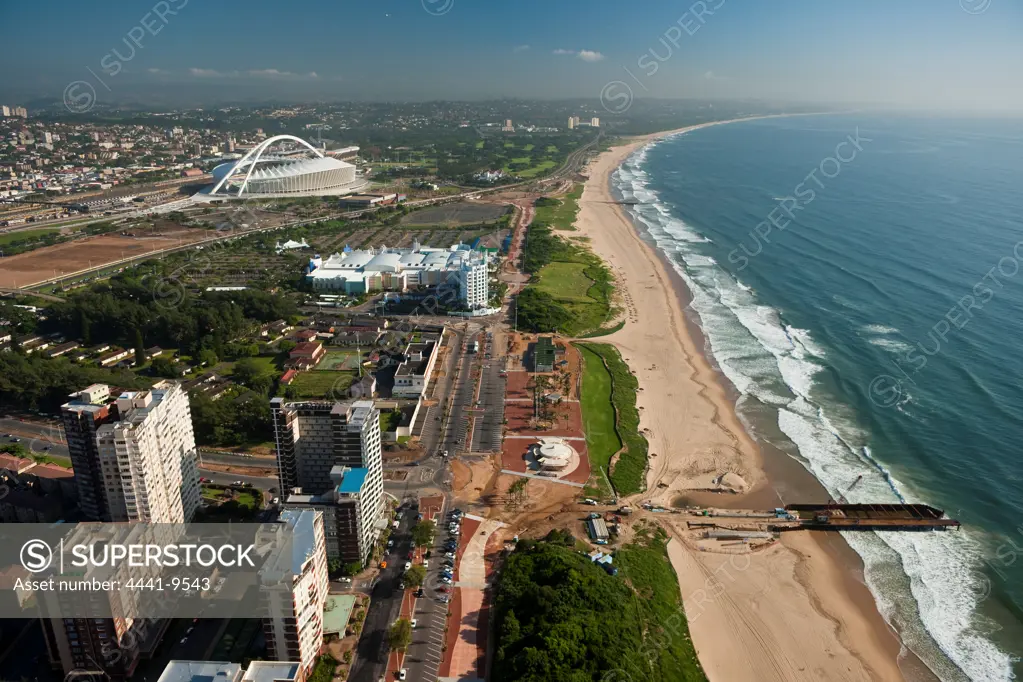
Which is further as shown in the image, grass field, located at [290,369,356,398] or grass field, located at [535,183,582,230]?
grass field, located at [535,183,582,230]

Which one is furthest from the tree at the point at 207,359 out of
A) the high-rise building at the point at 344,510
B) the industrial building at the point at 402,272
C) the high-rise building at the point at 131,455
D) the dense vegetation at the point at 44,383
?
the high-rise building at the point at 344,510

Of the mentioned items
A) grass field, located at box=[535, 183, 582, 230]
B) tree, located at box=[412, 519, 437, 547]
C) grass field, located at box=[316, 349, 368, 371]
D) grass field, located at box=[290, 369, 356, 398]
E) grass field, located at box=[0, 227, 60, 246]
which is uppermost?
grass field, located at box=[535, 183, 582, 230]

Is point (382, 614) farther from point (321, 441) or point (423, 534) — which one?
point (321, 441)

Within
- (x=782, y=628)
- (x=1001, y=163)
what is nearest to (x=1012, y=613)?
(x=782, y=628)

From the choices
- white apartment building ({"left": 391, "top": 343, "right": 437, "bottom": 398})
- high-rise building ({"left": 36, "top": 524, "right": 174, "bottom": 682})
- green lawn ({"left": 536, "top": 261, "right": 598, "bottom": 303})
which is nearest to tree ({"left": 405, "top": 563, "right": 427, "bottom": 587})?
high-rise building ({"left": 36, "top": 524, "right": 174, "bottom": 682})

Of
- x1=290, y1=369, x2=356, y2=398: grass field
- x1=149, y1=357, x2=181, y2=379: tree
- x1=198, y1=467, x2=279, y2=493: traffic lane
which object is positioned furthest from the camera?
x1=149, y1=357, x2=181, y2=379: tree

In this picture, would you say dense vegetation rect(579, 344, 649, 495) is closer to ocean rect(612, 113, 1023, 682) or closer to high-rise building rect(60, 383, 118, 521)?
ocean rect(612, 113, 1023, 682)

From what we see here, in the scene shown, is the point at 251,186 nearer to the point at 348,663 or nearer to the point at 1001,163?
the point at 348,663
